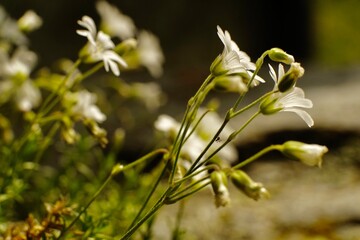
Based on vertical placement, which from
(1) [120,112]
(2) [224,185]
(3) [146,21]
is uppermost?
(3) [146,21]

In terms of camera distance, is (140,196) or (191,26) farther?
(191,26)

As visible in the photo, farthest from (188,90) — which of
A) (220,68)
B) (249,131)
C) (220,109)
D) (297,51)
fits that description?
(220,68)

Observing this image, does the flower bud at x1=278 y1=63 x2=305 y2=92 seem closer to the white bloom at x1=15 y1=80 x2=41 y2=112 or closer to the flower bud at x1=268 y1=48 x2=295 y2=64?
the flower bud at x1=268 y1=48 x2=295 y2=64

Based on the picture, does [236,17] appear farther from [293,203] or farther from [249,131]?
[293,203]

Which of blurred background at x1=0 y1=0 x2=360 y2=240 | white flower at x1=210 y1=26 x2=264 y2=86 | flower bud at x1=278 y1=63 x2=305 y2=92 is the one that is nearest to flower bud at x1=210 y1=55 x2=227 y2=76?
white flower at x1=210 y1=26 x2=264 y2=86

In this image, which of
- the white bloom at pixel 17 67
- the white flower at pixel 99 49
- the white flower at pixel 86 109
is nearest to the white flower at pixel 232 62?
the white flower at pixel 99 49

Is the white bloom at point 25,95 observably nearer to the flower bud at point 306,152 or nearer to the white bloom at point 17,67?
the white bloom at point 17,67
